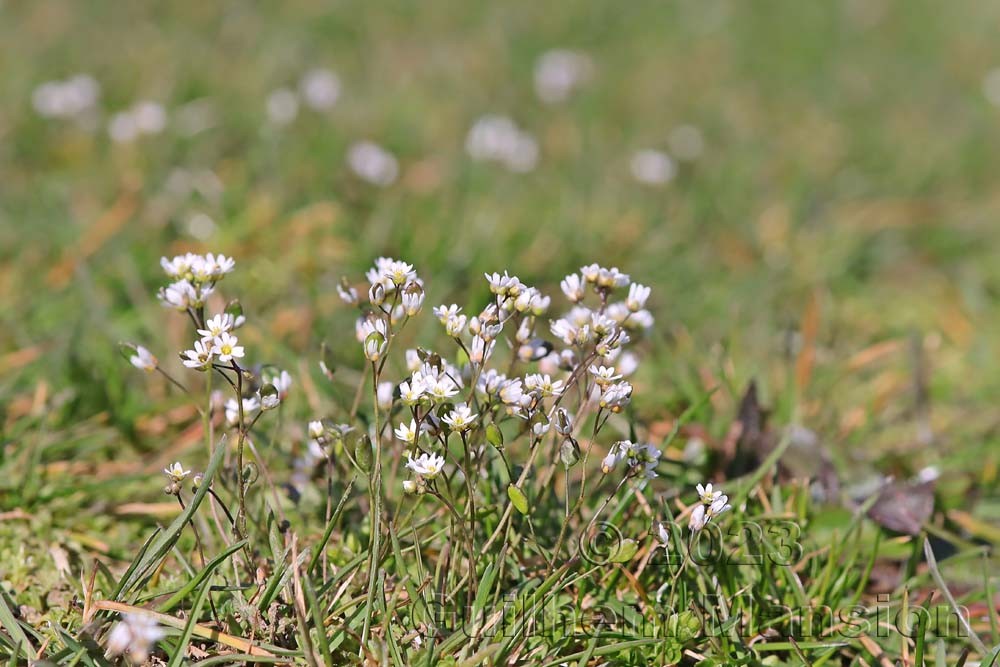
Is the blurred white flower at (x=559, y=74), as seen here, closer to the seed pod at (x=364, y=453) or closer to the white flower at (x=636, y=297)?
the white flower at (x=636, y=297)

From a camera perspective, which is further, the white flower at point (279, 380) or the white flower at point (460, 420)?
the white flower at point (279, 380)

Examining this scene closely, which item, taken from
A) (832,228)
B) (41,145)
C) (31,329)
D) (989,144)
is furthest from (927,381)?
(41,145)

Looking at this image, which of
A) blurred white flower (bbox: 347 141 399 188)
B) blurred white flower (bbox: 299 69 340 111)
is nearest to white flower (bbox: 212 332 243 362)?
blurred white flower (bbox: 347 141 399 188)

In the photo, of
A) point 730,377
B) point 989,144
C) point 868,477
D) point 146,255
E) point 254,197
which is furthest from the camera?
point 989,144

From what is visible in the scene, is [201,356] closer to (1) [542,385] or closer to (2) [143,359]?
(2) [143,359]

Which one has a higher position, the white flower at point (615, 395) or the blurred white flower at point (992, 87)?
the blurred white flower at point (992, 87)

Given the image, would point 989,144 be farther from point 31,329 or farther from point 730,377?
point 31,329

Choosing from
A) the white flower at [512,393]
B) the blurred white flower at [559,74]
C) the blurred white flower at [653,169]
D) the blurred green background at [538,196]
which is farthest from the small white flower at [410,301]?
the blurred white flower at [559,74]
